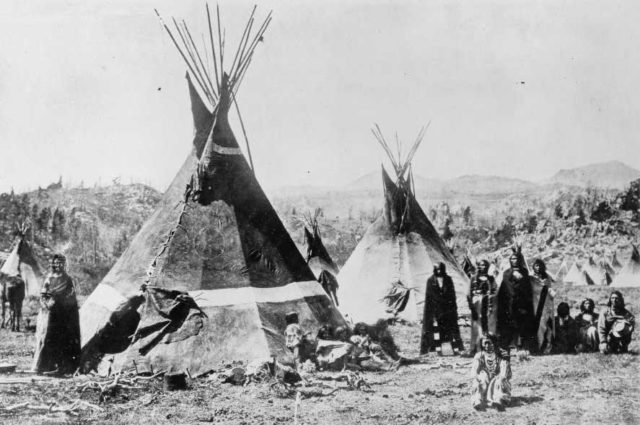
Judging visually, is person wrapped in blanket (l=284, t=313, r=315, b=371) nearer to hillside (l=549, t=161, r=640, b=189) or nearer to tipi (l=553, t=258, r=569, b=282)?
tipi (l=553, t=258, r=569, b=282)

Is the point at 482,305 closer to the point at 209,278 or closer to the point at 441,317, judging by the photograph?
the point at 441,317

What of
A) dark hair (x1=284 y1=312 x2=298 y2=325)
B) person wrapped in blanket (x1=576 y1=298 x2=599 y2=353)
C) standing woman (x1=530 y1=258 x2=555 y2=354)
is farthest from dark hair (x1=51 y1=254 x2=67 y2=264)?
person wrapped in blanket (x1=576 y1=298 x2=599 y2=353)

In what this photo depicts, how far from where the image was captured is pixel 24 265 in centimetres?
2164

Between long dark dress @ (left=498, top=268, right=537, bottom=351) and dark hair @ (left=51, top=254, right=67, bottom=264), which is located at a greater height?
dark hair @ (left=51, top=254, right=67, bottom=264)

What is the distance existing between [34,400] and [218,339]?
2.52m

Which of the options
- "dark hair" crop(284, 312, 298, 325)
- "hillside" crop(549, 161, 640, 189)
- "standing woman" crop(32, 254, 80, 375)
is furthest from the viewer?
"hillside" crop(549, 161, 640, 189)

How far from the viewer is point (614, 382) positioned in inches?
315

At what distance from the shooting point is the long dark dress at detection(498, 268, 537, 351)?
10508 mm

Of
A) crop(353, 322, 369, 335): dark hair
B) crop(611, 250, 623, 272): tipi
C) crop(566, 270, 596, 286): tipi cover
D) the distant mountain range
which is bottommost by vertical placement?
crop(566, 270, 596, 286): tipi cover

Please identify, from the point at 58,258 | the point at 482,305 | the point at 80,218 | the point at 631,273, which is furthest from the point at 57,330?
the point at 80,218

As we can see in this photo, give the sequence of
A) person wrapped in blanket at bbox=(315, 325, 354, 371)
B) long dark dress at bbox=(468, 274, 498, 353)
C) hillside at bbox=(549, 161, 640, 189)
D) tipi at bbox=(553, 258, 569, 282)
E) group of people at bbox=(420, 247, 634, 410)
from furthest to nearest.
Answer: hillside at bbox=(549, 161, 640, 189)
tipi at bbox=(553, 258, 569, 282)
long dark dress at bbox=(468, 274, 498, 353)
group of people at bbox=(420, 247, 634, 410)
person wrapped in blanket at bbox=(315, 325, 354, 371)

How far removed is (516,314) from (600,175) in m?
111

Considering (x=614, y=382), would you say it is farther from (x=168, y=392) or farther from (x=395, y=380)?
(x=168, y=392)

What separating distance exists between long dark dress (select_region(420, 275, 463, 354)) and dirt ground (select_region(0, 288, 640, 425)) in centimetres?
184
